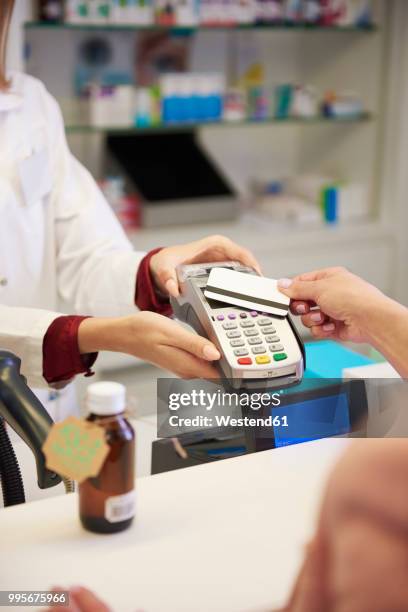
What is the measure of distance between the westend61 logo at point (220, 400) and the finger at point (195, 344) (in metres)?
0.04

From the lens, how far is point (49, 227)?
1422 millimetres

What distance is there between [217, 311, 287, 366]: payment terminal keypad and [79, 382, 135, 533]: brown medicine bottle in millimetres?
256

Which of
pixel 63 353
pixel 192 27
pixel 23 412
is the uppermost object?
pixel 192 27

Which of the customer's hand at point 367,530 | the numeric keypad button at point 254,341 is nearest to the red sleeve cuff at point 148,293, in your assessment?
the numeric keypad button at point 254,341

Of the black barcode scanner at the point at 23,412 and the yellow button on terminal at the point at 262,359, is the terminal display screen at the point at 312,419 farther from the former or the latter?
the black barcode scanner at the point at 23,412

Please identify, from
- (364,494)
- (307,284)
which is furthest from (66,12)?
(364,494)

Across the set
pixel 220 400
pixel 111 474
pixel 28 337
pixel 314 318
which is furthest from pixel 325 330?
pixel 111 474

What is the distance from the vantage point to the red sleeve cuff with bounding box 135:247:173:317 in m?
1.29

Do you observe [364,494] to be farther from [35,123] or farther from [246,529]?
[35,123]

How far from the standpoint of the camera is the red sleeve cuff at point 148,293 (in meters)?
1.29

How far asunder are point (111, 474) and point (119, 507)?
0.11 feet

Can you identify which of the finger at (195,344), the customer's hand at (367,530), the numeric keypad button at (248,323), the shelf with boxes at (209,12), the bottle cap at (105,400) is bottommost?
the finger at (195,344)

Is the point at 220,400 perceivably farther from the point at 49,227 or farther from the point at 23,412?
the point at 49,227

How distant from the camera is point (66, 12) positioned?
2.26 metres
